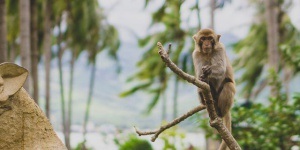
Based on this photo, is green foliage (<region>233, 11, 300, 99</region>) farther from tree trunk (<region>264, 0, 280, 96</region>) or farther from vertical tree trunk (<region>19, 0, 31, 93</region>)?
vertical tree trunk (<region>19, 0, 31, 93</region>)

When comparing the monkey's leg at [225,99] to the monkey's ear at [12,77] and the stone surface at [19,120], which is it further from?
the monkey's ear at [12,77]

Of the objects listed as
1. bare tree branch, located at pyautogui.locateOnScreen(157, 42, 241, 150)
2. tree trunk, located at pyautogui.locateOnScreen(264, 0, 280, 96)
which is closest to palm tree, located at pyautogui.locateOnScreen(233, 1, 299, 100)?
tree trunk, located at pyautogui.locateOnScreen(264, 0, 280, 96)

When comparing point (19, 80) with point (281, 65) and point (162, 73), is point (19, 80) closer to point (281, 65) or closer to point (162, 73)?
A: point (281, 65)

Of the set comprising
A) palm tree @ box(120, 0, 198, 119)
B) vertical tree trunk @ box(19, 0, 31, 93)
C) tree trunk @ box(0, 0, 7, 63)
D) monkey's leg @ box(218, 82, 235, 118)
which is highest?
tree trunk @ box(0, 0, 7, 63)

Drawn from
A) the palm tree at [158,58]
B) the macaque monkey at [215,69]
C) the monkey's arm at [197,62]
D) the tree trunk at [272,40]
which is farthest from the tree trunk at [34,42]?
the monkey's arm at [197,62]

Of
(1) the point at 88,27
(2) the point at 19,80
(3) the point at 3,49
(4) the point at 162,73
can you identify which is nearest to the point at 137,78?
(4) the point at 162,73

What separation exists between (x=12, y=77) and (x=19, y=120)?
0.40m

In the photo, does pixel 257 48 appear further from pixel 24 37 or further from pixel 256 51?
pixel 24 37

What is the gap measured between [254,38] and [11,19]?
12.7 metres

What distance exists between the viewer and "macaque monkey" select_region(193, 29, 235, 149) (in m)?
5.53

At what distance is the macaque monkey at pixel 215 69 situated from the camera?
5527mm

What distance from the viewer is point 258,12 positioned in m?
28.3

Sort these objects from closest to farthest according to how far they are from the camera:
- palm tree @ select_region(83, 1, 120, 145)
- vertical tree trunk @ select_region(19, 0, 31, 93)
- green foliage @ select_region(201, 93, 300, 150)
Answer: green foliage @ select_region(201, 93, 300, 150) < vertical tree trunk @ select_region(19, 0, 31, 93) < palm tree @ select_region(83, 1, 120, 145)

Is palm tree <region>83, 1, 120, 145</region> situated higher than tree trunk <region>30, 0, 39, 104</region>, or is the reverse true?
tree trunk <region>30, 0, 39, 104</region>
